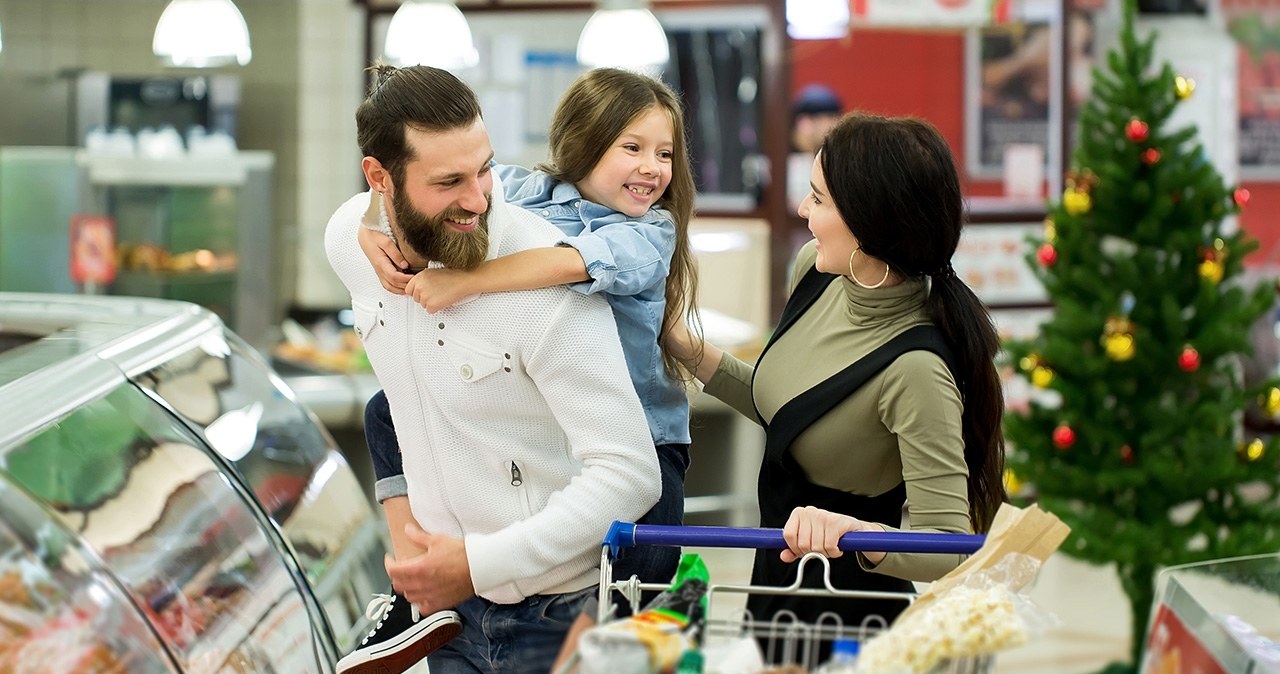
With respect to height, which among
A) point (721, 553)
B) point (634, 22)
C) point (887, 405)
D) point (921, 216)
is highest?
point (634, 22)

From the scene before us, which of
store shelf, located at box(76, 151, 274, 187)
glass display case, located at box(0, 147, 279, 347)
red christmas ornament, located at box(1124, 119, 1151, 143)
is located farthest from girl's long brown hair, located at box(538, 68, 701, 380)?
store shelf, located at box(76, 151, 274, 187)

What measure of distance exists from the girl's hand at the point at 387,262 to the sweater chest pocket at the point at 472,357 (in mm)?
91

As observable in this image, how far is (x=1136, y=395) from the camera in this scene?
15.9ft

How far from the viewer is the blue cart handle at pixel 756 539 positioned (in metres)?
1.78

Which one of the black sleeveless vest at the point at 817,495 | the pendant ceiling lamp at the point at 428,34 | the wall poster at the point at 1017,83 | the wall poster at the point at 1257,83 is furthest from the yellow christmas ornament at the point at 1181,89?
the wall poster at the point at 1257,83

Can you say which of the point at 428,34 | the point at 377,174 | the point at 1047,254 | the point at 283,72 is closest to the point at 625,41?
the point at 428,34

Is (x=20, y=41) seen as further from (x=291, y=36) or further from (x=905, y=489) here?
(x=905, y=489)

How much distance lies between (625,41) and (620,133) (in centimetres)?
403

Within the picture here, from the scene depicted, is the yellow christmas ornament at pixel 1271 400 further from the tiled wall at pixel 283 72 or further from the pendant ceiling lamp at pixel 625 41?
the tiled wall at pixel 283 72

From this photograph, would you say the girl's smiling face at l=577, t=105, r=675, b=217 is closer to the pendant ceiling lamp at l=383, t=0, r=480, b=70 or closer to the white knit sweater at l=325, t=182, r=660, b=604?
the white knit sweater at l=325, t=182, r=660, b=604

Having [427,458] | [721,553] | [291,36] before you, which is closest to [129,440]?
[427,458]

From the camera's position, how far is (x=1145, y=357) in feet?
15.7

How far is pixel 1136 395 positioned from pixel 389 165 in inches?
144

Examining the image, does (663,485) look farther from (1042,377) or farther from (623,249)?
(1042,377)
